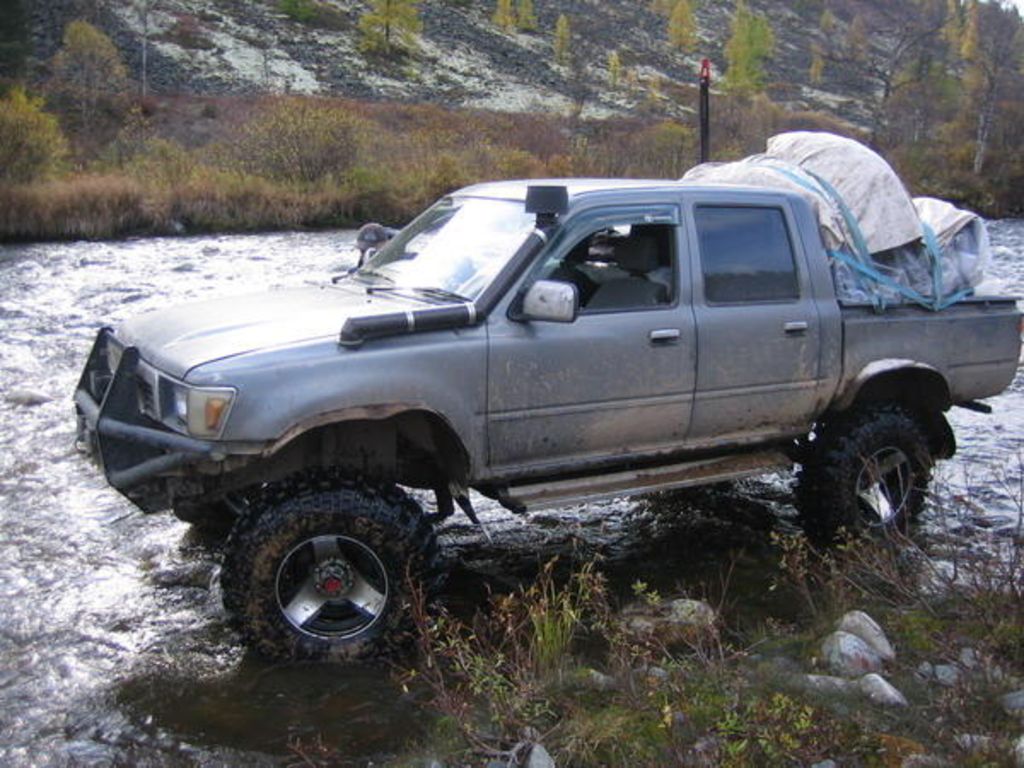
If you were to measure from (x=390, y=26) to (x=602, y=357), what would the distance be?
75819mm

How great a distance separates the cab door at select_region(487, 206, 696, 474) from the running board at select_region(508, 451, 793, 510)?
0.38 ft

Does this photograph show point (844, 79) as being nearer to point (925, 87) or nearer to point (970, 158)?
point (925, 87)

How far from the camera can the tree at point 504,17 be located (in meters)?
86.6

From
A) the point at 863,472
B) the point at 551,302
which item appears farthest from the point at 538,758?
the point at 863,472

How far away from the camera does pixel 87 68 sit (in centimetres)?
4781

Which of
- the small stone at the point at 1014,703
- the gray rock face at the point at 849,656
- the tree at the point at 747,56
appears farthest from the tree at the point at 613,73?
the small stone at the point at 1014,703

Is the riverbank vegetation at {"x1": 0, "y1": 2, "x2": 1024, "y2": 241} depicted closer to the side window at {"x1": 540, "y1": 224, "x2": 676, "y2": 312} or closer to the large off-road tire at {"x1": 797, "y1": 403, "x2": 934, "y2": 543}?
the side window at {"x1": 540, "y1": 224, "x2": 676, "y2": 312}

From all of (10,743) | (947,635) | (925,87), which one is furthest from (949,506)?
(925,87)

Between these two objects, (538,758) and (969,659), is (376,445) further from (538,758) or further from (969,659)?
(969,659)

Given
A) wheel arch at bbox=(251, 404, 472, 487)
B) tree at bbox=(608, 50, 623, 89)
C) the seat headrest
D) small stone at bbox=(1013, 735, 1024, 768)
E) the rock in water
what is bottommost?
the rock in water

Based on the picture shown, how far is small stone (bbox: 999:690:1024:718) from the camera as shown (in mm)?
3697

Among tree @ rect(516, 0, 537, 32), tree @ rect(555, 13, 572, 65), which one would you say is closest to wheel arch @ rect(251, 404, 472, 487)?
tree @ rect(555, 13, 572, 65)

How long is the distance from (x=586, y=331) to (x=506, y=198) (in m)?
0.99

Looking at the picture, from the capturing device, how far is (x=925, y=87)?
181ft
